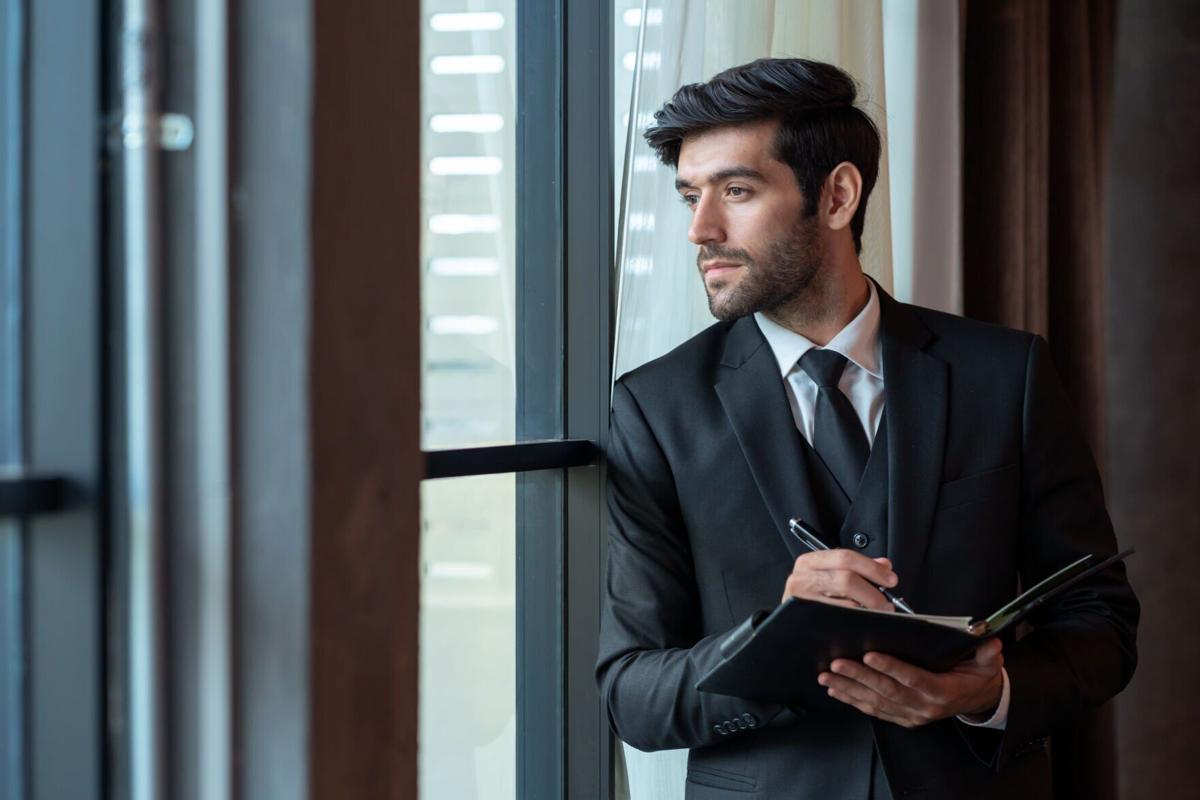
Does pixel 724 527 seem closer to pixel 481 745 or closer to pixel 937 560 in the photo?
pixel 937 560

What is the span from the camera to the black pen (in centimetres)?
153

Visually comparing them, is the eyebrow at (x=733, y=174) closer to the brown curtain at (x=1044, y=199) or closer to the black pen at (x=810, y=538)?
the black pen at (x=810, y=538)

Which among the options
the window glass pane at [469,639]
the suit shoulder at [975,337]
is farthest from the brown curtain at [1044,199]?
the window glass pane at [469,639]

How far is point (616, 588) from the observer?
1.72m

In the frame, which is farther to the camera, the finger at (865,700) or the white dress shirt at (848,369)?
the white dress shirt at (848,369)

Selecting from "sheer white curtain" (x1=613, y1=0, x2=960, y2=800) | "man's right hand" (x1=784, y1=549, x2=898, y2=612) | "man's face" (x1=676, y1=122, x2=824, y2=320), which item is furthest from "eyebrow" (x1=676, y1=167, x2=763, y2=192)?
"man's right hand" (x1=784, y1=549, x2=898, y2=612)

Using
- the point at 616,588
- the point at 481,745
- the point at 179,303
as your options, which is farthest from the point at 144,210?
the point at 481,745

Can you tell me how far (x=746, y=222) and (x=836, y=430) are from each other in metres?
0.34

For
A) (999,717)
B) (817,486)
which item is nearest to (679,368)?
(817,486)

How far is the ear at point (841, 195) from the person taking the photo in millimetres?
1897

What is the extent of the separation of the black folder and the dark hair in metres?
0.71

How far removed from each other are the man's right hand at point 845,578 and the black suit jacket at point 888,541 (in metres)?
0.16

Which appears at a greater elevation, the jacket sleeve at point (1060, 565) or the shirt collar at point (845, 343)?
the shirt collar at point (845, 343)

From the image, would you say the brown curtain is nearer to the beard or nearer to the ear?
the ear
